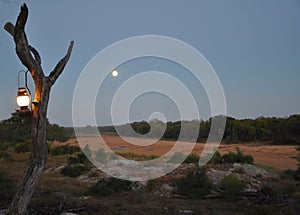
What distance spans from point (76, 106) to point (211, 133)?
2186 cm

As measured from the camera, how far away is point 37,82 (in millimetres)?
4227

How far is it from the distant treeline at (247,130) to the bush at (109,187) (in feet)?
41.5

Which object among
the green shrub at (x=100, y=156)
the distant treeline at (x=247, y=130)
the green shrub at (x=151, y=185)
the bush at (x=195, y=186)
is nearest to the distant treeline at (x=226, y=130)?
the distant treeline at (x=247, y=130)

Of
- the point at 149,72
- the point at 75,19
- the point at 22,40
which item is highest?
the point at 75,19

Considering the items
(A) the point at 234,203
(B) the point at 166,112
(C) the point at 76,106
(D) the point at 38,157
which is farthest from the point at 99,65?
(B) the point at 166,112

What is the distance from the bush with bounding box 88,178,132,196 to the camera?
7964 mm

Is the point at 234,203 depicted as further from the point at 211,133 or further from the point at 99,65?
the point at 211,133

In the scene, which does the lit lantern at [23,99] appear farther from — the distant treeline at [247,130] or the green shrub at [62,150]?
the distant treeline at [247,130]

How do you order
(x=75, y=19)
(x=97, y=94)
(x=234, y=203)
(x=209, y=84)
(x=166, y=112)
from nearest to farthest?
(x=234, y=203)
(x=97, y=94)
(x=209, y=84)
(x=75, y=19)
(x=166, y=112)

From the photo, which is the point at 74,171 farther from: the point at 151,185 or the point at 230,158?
the point at 230,158

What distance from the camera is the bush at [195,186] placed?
7.91 meters

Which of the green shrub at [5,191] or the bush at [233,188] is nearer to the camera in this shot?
the green shrub at [5,191]

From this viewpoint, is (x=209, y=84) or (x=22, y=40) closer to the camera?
(x=22, y=40)

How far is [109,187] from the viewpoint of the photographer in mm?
8383
